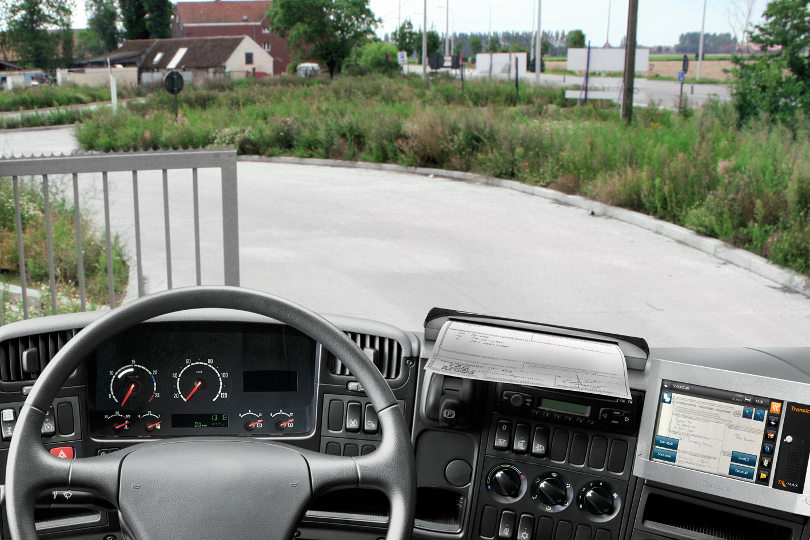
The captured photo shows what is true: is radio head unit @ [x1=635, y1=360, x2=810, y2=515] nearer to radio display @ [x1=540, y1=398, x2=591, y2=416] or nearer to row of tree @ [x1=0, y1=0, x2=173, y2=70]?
radio display @ [x1=540, y1=398, x2=591, y2=416]

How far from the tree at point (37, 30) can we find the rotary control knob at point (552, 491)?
330 feet

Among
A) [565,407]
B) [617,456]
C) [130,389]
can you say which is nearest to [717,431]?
[617,456]

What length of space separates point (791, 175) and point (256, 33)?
4292 inches

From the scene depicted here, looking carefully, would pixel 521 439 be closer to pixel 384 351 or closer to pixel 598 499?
pixel 598 499

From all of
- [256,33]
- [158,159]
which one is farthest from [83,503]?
[256,33]

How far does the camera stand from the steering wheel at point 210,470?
1.73 meters

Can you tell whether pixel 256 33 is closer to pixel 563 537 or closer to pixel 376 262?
pixel 376 262

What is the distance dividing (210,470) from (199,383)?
0.69m

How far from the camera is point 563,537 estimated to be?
2521 millimetres

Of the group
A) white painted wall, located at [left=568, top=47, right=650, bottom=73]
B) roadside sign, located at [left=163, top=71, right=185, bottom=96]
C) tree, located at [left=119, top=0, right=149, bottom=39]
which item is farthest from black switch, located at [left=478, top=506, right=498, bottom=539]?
tree, located at [left=119, top=0, right=149, bottom=39]

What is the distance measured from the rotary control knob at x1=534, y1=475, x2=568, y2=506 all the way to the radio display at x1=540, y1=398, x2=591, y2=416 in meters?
0.21

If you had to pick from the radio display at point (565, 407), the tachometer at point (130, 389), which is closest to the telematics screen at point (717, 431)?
the radio display at point (565, 407)

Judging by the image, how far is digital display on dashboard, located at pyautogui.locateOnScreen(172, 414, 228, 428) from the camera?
2.43 m

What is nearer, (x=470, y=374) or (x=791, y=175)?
(x=470, y=374)
